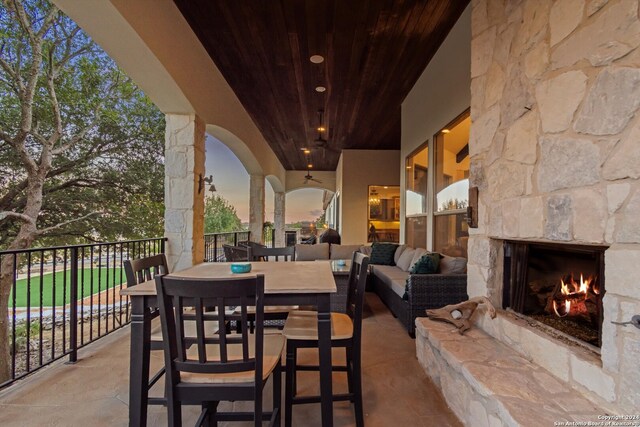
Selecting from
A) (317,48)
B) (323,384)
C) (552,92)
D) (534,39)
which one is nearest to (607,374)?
(323,384)

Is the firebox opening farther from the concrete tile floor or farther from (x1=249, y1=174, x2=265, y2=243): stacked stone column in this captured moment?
(x1=249, y1=174, x2=265, y2=243): stacked stone column

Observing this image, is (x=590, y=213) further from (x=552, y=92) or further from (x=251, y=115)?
(x=251, y=115)

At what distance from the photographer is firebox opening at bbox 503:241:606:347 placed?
5.55ft

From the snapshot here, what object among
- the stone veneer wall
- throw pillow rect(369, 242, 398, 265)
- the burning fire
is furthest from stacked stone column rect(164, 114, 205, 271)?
the burning fire

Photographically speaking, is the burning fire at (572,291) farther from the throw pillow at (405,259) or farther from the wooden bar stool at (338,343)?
the throw pillow at (405,259)

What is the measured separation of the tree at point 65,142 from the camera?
20.1 ft

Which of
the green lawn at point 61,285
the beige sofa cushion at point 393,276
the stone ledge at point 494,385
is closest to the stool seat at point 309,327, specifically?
the stone ledge at point 494,385

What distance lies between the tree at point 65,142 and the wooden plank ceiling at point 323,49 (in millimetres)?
3918

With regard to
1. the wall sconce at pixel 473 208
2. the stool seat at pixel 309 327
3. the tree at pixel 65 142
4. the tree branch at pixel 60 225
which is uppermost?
the tree at pixel 65 142

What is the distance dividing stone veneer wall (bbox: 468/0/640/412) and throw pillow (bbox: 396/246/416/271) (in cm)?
237

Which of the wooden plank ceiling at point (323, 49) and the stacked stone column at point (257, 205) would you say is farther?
the stacked stone column at point (257, 205)

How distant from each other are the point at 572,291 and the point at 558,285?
0.11 meters

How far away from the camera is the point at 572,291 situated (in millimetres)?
1906

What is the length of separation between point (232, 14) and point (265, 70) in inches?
52.1
